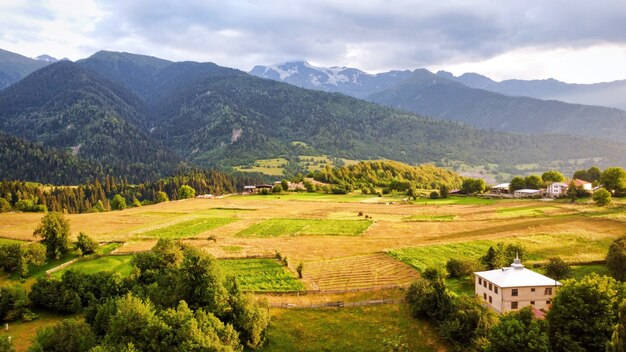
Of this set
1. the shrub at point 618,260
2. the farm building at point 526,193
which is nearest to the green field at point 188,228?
the shrub at point 618,260

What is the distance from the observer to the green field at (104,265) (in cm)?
6111

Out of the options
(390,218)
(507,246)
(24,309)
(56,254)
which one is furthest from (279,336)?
(390,218)

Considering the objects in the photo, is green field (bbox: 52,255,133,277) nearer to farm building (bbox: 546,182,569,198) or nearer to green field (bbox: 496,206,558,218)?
green field (bbox: 496,206,558,218)

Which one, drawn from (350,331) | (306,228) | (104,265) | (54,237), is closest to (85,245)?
(54,237)

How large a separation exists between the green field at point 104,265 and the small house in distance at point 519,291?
46026mm

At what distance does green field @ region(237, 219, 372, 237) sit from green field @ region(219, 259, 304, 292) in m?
21.1

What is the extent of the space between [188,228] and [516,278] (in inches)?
2629

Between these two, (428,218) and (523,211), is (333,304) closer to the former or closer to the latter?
(428,218)

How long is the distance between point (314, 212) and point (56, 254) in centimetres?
6142

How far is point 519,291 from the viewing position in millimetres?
44188

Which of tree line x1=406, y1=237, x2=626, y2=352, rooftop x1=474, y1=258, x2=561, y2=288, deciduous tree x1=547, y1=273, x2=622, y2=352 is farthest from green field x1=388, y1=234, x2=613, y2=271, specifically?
deciduous tree x1=547, y1=273, x2=622, y2=352

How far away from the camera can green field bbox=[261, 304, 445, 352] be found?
41.1m

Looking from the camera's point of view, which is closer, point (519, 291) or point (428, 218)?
point (519, 291)

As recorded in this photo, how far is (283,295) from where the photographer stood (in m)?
51.8
